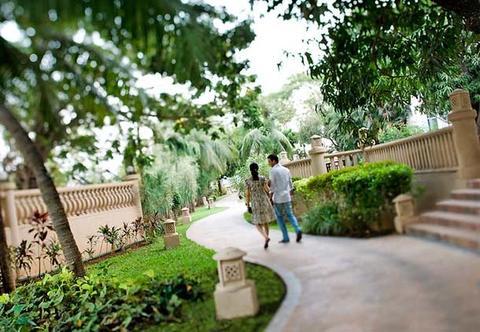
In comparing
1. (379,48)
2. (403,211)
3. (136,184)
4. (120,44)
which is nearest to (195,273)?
(136,184)

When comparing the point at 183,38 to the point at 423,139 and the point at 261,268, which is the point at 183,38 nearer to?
the point at 261,268

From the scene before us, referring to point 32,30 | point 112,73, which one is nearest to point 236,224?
point 112,73

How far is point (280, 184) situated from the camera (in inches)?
80.6

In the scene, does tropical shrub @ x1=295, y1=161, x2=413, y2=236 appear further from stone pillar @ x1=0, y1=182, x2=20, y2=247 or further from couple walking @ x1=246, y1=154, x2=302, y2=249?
stone pillar @ x1=0, y1=182, x2=20, y2=247

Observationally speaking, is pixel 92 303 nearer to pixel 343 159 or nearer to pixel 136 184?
pixel 136 184

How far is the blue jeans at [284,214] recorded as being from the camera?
205cm

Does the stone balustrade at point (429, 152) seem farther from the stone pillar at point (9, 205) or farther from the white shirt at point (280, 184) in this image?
the stone pillar at point (9, 205)

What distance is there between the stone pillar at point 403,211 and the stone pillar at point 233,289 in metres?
0.74

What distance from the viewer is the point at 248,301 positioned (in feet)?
6.69

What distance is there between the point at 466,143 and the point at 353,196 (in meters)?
0.62

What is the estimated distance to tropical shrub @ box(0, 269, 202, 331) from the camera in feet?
8.34

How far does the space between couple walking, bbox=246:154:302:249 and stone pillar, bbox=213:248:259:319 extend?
0.19m

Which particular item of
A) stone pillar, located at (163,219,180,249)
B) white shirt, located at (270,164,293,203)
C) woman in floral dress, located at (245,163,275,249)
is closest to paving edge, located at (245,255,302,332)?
woman in floral dress, located at (245,163,275,249)

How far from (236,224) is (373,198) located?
732mm
